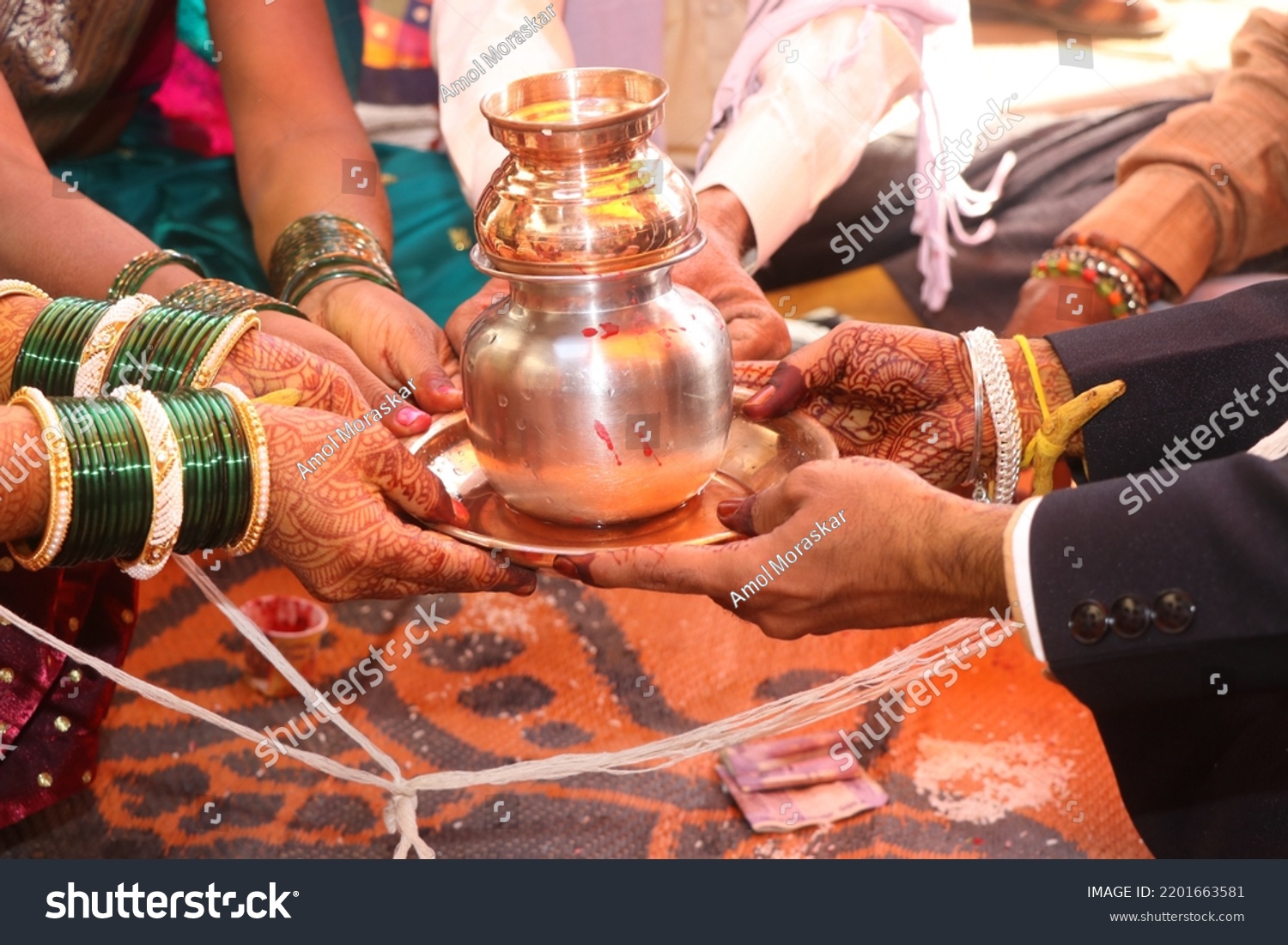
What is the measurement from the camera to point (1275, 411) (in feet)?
4.56

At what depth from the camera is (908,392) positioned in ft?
4.83

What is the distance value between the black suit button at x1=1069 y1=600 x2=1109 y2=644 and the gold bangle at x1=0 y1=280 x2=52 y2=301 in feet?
3.79

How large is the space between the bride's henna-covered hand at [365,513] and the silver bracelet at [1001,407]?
569mm

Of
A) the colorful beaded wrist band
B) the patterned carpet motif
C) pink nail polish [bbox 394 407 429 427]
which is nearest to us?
pink nail polish [bbox 394 407 429 427]

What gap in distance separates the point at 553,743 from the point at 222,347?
0.86m

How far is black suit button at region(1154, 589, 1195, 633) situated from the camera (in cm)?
104

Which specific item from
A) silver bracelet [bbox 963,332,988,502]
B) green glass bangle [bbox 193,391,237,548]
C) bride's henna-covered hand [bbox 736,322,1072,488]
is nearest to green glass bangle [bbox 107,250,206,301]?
green glass bangle [bbox 193,391,237,548]

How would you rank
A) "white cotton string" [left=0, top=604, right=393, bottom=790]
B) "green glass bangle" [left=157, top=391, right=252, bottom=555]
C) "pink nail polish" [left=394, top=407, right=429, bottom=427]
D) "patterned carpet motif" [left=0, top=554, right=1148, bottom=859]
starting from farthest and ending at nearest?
"patterned carpet motif" [left=0, top=554, right=1148, bottom=859] → "pink nail polish" [left=394, top=407, right=429, bottom=427] → "white cotton string" [left=0, top=604, right=393, bottom=790] → "green glass bangle" [left=157, top=391, right=252, bottom=555]

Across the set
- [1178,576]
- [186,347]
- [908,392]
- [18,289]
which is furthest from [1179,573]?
[18,289]

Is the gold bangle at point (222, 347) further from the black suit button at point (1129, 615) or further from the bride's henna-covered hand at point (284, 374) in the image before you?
the black suit button at point (1129, 615)

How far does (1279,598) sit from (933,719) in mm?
971

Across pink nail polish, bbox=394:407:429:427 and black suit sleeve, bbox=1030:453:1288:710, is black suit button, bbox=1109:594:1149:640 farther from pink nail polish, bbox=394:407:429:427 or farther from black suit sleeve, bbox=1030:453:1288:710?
pink nail polish, bbox=394:407:429:427

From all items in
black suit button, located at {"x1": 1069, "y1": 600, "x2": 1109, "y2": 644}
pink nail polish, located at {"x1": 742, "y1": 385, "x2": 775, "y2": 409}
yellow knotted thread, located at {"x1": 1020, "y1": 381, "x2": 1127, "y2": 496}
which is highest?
pink nail polish, located at {"x1": 742, "y1": 385, "x2": 775, "y2": 409}

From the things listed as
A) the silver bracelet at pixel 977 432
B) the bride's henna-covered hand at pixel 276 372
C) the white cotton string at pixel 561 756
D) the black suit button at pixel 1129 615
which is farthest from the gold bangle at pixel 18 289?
the black suit button at pixel 1129 615
